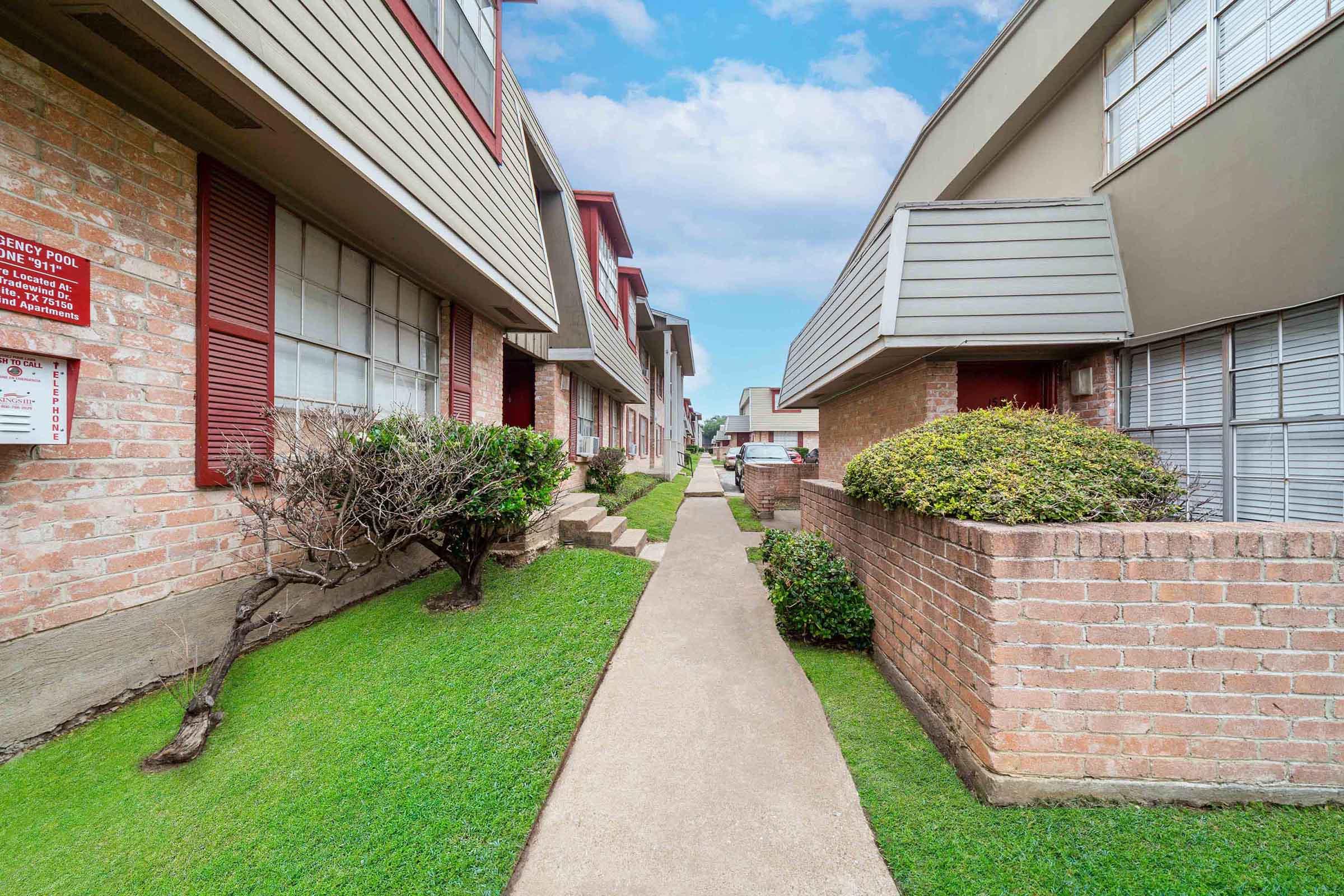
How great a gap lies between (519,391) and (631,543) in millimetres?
4367

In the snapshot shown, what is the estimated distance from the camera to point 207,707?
103 inches

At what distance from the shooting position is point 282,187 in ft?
11.9

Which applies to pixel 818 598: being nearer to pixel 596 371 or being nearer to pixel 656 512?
pixel 656 512

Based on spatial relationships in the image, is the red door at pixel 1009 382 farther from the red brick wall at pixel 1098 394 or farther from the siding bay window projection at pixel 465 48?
the siding bay window projection at pixel 465 48

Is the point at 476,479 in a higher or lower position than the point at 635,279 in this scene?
lower

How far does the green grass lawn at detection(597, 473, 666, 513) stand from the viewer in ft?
28.2

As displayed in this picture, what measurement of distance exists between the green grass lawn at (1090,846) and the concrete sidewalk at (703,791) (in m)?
0.19

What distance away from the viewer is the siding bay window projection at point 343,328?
12.5 ft

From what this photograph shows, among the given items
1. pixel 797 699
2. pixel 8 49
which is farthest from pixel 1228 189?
pixel 8 49

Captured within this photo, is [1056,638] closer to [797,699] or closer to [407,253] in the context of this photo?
[797,699]

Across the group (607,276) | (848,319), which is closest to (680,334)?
(607,276)

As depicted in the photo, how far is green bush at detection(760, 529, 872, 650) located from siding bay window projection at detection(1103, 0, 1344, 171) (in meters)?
6.00

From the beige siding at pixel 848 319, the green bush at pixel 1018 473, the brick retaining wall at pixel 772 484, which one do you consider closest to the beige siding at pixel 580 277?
the brick retaining wall at pixel 772 484

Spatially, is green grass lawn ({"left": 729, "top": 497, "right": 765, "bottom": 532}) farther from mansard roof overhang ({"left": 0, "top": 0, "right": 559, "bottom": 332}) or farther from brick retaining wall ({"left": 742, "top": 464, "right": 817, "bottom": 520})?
mansard roof overhang ({"left": 0, "top": 0, "right": 559, "bottom": 332})
